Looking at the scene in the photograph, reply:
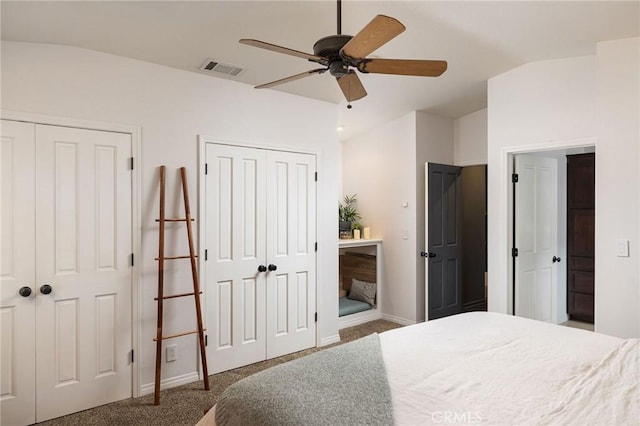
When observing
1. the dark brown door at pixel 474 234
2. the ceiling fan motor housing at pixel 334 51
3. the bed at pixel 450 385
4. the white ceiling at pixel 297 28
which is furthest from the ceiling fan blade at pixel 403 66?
the dark brown door at pixel 474 234

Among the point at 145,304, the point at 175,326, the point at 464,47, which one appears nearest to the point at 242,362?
the point at 175,326

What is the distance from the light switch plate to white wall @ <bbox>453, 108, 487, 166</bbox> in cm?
223

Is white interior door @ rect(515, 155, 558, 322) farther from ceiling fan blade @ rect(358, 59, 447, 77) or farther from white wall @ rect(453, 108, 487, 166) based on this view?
ceiling fan blade @ rect(358, 59, 447, 77)

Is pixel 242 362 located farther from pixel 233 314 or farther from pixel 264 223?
pixel 264 223

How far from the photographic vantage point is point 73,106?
2738mm

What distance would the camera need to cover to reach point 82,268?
277 cm

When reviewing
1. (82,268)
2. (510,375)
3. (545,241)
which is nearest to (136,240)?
(82,268)

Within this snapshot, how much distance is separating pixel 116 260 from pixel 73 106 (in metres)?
1.16

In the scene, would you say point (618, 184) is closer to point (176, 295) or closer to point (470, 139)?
point (470, 139)

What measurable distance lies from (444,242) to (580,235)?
1622 millimetres

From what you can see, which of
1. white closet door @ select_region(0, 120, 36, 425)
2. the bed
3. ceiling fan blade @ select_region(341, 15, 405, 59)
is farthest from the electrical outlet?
ceiling fan blade @ select_region(341, 15, 405, 59)

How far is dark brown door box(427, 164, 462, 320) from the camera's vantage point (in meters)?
4.67

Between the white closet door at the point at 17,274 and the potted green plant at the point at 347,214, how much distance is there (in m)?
3.45

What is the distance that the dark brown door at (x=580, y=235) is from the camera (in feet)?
15.0
